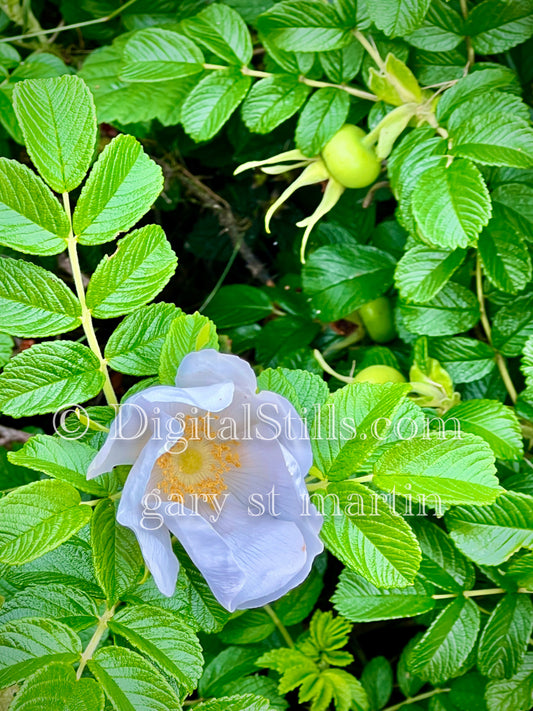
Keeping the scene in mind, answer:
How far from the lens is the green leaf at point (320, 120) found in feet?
3.64

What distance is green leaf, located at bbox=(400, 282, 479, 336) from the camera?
3.67 ft

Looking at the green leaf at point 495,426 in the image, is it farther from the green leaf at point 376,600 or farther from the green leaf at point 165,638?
the green leaf at point 165,638

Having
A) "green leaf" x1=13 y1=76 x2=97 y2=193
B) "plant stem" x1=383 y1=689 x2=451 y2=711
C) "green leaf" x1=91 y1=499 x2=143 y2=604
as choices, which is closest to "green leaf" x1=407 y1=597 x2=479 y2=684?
"plant stem" x1=383 y1=689 x2=451 y2=711

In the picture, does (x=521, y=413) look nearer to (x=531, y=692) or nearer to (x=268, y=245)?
(x=531, y=692)

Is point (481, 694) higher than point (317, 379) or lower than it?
lower

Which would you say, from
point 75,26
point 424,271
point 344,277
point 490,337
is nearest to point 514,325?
point 490,337

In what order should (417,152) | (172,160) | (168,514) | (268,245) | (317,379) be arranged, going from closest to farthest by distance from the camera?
(168,514), (317,379), (417,152), (172,160), (268,245)

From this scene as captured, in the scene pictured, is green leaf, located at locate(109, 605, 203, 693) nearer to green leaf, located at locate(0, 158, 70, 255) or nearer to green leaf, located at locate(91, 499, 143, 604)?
green leaf, located at locate(91, 499, 143, 604)

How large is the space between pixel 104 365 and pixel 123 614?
28 cm

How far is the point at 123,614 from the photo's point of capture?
80cm

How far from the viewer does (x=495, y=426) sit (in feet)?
3.22

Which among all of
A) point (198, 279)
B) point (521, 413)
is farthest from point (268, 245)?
point (521, 413)

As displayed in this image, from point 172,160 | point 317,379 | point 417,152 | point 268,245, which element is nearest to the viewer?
point 317,379

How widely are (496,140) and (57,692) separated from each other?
0.83 m
